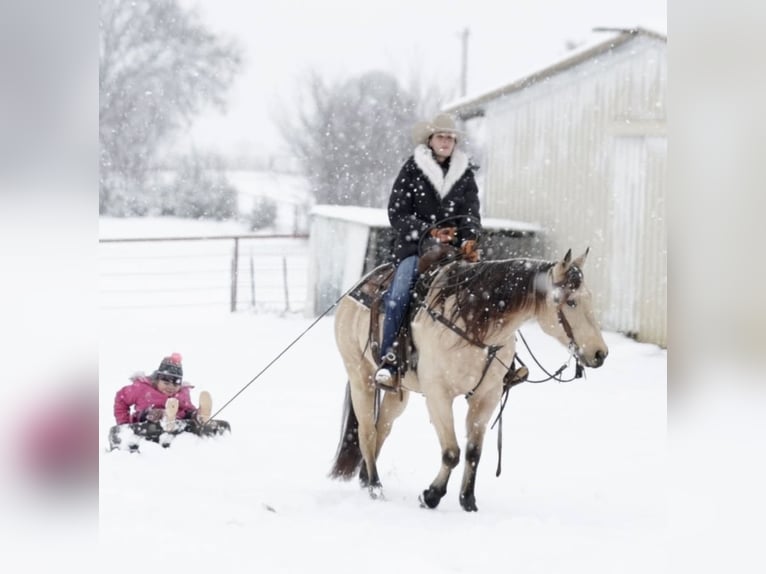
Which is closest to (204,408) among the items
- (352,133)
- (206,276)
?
(206,276)

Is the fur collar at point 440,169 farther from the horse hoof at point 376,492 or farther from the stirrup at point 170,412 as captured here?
the stirrup at point 170,412

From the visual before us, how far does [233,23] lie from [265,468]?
12038 mm

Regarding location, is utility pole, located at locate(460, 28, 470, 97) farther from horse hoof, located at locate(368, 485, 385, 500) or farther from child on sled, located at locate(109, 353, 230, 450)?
horse hoof, located at locate(368, 485, 385, 500)

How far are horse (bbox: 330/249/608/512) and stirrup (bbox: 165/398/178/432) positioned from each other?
3.00 feet

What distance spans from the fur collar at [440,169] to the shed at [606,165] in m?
3.55

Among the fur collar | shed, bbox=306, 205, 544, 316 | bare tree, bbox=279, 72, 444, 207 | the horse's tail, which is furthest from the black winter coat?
bare tree, bbox=279, 72, 444, 207

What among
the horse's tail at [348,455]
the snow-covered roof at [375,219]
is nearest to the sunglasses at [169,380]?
the horse's tail at [348,455]

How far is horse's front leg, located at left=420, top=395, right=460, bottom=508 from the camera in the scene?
11.0 ft

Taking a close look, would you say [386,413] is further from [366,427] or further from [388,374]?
[388,374]

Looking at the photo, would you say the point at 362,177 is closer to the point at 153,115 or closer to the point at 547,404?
the point at 153,115

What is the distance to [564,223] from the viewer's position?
7.73 meters

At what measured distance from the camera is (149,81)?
1363cm

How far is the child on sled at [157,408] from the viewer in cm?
392

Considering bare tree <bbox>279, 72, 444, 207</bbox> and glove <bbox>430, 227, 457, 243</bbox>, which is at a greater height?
bare tree <bbox>279, 72, 444, 207</bbox>
